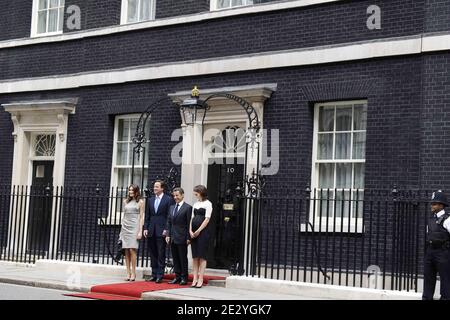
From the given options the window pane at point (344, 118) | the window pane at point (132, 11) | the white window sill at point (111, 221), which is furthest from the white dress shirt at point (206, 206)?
the window pane at point (132, 11)

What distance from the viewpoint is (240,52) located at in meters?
15.1

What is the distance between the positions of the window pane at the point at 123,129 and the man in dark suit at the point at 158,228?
3.55 metres

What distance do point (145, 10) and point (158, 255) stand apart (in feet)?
20.0

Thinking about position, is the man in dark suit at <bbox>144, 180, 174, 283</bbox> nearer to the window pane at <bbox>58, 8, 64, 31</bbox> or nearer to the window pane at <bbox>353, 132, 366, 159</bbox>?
the window pane at <bbox>353, 132, 366, 159</bbox>

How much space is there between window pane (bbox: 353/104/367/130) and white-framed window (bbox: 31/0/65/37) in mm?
8040

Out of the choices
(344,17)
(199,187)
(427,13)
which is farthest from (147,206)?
(427,13)

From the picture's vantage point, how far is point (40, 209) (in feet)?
58.2

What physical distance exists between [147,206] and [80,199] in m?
3.32

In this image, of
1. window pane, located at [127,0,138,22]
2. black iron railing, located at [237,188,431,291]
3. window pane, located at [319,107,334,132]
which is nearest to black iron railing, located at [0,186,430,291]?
black iron railing, located at [237,188,431,291]

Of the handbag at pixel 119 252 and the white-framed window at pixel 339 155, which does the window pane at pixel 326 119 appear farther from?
the handbag at pixel 119 252

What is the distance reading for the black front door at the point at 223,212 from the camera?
14.7 meters

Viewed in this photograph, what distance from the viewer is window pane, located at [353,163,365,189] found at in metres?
13.6

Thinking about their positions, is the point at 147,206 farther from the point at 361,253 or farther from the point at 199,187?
the point at 361,253

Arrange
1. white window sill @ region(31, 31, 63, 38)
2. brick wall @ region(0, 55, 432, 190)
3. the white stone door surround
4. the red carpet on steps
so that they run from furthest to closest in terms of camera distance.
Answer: white window sill @ region(31, 31, 63, 38) → the white stone door surround → brick wall @ region(0, 55, 432, 190) → the red carpet on steps
